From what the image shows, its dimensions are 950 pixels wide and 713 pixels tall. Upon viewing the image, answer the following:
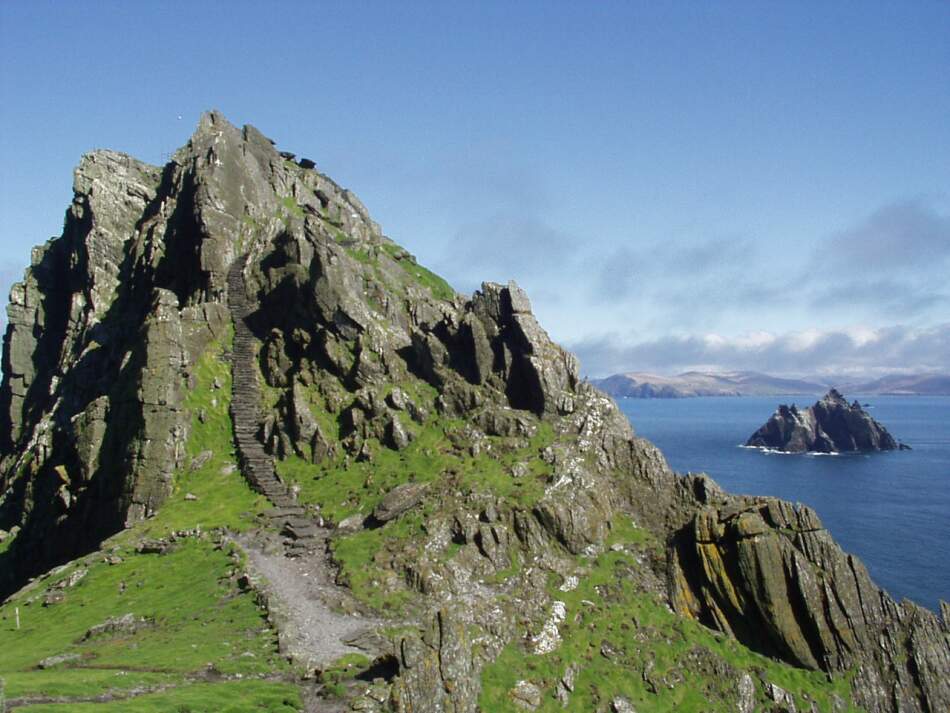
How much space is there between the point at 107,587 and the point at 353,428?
25.6 meters

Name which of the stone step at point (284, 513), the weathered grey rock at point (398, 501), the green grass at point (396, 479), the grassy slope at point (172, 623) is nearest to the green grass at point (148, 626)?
the grassy slope at point (172, 623)

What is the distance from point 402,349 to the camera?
3068 inches

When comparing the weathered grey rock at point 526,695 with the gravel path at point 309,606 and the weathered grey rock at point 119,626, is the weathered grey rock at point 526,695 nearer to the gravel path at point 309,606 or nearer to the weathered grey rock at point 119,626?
the gravel path at point 309,606

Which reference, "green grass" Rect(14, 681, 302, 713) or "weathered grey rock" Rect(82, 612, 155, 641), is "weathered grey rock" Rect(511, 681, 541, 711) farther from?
"weathered grey rock" Rect(82, 612, 155, 641)

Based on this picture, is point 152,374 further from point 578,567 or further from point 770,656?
point 770,656

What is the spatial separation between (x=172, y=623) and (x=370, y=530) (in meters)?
16.5

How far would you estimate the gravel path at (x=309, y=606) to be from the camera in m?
43.7

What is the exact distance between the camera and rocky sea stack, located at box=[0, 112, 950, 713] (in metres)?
44.5

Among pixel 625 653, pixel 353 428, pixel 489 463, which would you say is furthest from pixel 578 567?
pixel 353 428

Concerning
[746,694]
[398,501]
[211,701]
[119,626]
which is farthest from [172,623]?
[746,694]

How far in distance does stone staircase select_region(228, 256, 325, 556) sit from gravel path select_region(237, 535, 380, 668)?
210 cm

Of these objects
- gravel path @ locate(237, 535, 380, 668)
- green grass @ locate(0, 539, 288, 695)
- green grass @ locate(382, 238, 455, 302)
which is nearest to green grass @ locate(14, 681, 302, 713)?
green grass @ locate(0, 539, 288, 695)

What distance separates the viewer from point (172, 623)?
48.1 metres

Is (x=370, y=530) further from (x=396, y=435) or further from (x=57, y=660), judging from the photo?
(x=57, y=660)
